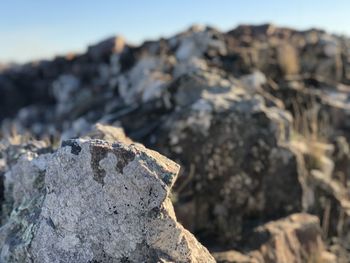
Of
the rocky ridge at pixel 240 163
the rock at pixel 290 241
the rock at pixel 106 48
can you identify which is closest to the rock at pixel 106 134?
the rocky ridge at pixel 240 163

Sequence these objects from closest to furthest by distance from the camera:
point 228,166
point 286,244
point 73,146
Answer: point 73,146 < point 286,244 < point 228,166

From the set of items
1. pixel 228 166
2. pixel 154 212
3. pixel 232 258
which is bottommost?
pixel 232 258

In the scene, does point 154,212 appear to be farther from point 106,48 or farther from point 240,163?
point 106,48

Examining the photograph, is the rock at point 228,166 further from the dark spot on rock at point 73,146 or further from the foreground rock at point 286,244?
the dark spot on rock at point 73,146

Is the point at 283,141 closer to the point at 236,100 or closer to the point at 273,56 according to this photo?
the point at 236,100

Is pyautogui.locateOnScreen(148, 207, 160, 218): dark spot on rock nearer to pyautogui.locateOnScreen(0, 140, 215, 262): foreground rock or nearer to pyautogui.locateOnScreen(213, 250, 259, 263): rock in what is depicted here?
pyautogui.locateOnScreen(0, 140, 215, 262): foreground rock

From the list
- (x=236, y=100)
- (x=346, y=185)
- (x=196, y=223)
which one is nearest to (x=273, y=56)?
(x=346, y=185)

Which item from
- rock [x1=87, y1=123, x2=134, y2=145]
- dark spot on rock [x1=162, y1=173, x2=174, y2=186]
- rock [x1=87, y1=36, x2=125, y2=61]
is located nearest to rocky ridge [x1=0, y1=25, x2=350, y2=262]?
rock [x1=87, y1=123, x2=134, y2=145]

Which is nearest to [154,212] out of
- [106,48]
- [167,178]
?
[167,178]
